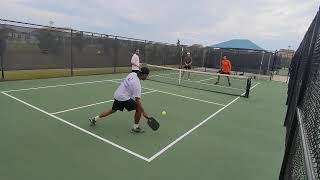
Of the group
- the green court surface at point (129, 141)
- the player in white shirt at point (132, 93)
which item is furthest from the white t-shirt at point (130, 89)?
the green court surface at point (129, 141)

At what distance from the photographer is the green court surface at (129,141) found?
171 inches

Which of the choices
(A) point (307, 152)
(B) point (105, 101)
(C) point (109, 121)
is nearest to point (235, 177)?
(A) point (307, 152)

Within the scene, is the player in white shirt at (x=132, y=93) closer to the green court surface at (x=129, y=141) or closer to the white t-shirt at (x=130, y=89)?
the white t-shirt at (x=130, y=89)

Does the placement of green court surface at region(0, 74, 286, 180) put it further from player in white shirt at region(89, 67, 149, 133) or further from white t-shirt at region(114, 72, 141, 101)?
white t-shirt at region(114, 72, 141, 101)

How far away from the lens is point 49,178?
12.8 ft

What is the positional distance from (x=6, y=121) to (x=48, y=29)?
8.65 m

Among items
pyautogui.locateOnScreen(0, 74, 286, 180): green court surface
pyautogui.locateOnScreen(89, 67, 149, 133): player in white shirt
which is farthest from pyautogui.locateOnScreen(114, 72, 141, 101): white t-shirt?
pyautogui.locateOnScreen(0, 74, 286, 180): green court surface

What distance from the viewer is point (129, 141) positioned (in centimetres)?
554

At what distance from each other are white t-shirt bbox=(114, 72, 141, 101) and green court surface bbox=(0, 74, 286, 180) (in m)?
0.82

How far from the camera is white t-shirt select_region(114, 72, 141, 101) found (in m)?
5.63

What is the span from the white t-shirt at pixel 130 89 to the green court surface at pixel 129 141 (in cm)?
82

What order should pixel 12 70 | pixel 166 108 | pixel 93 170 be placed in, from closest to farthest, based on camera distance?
pixel 93 170, pixel 166 108, pixel 12 70

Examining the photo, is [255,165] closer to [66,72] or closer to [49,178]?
[49,178]

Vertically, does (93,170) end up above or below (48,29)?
below
